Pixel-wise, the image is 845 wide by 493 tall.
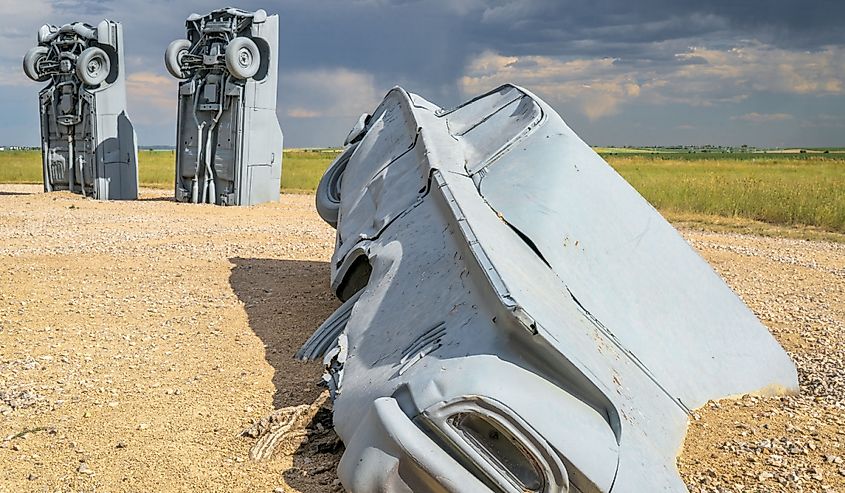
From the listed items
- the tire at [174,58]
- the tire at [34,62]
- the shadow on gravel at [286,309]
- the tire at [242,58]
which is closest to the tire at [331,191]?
the shadow on gravel at [286,309]

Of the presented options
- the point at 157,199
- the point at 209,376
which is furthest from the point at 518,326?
the point at 157,199

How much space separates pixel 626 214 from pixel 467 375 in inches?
83.6

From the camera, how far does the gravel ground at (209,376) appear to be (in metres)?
3.07

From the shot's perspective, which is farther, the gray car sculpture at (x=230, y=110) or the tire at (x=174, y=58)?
the tire at (x=174, y=58)

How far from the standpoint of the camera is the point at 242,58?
13.7 meters

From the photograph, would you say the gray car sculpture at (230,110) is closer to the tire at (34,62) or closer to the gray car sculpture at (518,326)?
the tire at (34,62)

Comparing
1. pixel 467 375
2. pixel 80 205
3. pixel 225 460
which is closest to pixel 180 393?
pixel 225 460

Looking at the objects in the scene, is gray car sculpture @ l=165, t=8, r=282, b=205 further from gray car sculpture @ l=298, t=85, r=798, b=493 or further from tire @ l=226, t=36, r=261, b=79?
gray car sculpture @ l=298, t=85, r=798, b=493

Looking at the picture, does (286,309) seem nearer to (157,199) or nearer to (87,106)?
(157,199)

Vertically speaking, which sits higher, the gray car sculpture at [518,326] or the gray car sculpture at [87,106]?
the gray car sculpture at [518,326]

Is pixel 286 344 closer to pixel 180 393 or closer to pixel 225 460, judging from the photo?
pixel 180 393

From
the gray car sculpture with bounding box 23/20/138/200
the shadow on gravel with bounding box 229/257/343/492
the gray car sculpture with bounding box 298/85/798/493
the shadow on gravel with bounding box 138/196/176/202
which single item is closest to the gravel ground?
the shadow on gravel with bounding box 229/257/343/492

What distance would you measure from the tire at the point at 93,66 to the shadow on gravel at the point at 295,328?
8.95 metres

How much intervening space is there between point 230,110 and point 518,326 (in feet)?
41.6
